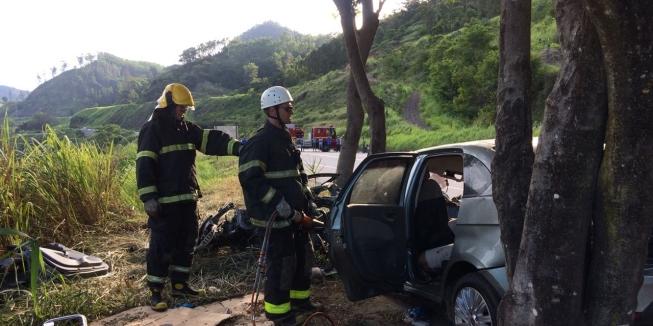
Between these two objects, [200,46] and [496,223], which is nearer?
[496,223]

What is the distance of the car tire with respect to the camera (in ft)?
10.1

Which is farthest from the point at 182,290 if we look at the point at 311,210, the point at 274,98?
the point at 274,98

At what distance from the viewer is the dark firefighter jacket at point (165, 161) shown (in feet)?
15.4

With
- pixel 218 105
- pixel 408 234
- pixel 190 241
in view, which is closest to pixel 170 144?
pixel 190 241

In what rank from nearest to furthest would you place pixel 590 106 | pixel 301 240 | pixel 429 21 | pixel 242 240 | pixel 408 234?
pixel 590 106, pixel 408 234, pixel 301 240, pixel 242 240, pixel 429 21

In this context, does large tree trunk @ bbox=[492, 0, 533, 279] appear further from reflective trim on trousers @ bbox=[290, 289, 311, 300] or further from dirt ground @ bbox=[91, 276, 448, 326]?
reflective trim on trousers @ bbox=[290, 289, 311, 300]

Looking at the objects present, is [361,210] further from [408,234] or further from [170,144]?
[170,144]

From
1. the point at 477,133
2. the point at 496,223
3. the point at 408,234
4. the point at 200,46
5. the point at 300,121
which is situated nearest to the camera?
the point at 496,223

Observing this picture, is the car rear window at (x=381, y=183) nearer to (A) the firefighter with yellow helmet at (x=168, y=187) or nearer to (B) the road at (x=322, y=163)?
(A) the firefighter with yellow helmet at (x=168, y=187)

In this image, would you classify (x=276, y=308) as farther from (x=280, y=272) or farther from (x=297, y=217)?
(x=297, y=217)

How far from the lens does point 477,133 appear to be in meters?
27.7

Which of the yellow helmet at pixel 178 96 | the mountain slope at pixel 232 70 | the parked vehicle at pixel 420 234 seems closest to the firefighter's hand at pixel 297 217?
the parked vehicle at pixel 420 234

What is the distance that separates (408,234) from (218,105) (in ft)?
346

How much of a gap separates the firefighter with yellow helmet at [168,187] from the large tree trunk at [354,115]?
9.04ft
